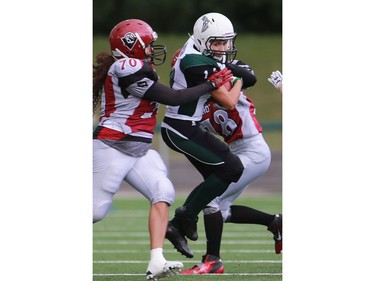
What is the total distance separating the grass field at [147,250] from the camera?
669cm

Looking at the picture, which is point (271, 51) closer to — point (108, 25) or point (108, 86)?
point (108, 25)

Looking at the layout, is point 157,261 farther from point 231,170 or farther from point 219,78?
point 219,78

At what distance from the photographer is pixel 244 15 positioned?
31359 mm

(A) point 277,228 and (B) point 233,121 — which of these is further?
(A) point 277,228

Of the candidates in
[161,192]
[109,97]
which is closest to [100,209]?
[161,192]

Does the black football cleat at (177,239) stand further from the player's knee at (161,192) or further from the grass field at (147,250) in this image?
the player's knee at (161,192)

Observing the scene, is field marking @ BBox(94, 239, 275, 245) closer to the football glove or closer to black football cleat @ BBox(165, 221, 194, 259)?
black football cleat @ BBox(165, 221, 194, 259)

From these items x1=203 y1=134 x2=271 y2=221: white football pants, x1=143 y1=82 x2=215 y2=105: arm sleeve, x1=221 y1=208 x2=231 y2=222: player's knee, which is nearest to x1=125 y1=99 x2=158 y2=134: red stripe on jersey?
x1=143 y1=82 x2=215 y2=105: arm sleeve

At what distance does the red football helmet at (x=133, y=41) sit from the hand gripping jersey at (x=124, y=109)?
106 mm

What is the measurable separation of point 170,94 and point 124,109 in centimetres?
31

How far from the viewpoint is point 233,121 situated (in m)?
7.06
